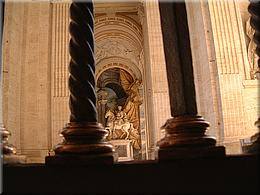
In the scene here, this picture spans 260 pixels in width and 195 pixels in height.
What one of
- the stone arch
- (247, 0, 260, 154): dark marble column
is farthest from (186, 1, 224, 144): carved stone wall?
the stone arch

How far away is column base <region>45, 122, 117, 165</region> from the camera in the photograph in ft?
4.57

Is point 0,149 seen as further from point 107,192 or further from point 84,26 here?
point 84,26

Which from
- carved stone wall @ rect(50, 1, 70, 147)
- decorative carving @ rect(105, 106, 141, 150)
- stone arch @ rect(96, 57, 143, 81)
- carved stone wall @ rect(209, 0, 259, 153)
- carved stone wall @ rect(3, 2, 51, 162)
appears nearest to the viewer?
carved stone wall @ rect(209, 0, 259, 153)

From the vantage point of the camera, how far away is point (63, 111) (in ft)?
25.2

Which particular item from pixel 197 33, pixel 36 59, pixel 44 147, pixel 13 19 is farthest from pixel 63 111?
pixel 197 33

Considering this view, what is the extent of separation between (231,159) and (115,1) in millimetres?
12042

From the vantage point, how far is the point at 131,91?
19.8m

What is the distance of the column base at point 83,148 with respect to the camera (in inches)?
54.8

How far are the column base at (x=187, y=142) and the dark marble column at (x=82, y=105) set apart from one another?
11.4 inches

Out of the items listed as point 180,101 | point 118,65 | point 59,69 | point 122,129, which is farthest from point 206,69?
point 118,65

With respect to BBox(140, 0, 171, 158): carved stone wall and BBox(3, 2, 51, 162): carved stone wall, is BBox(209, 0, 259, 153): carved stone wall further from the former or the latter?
BBox(3, 2, 51, 162): carved stone wall

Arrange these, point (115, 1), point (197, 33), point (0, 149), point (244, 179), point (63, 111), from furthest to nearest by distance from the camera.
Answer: point (115, 1) → point (63, 111) → point (197, 33) → point (0, 149) → point (244, 179)

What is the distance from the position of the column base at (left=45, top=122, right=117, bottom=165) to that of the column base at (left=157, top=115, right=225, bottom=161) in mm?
283

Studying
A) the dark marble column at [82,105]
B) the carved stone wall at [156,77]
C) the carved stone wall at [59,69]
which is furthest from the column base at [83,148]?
the carved stone wall at [156,77]
